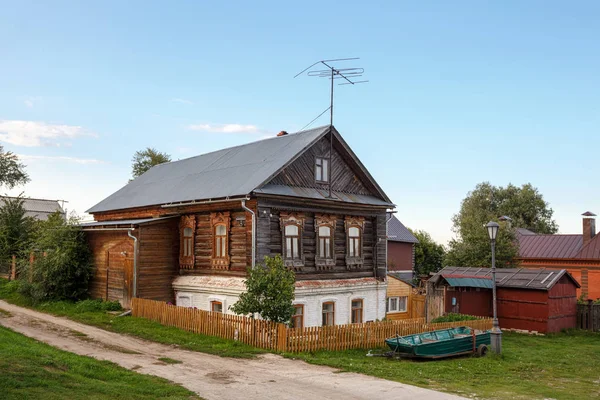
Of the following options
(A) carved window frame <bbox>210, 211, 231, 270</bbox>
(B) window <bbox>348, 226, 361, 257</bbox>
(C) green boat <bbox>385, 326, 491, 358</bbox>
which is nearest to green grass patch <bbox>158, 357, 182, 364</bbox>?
(C) green boat <bbox>385, 326, 491, 358</bbox>

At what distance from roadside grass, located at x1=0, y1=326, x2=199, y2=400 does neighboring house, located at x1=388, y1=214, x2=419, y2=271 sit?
35493 millimetres

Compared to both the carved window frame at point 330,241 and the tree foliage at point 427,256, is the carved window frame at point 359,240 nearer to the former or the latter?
the carved window frame at point 330,241

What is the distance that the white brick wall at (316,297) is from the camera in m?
25.7

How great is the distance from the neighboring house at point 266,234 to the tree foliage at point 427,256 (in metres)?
32.7

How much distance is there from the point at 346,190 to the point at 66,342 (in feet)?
49.2

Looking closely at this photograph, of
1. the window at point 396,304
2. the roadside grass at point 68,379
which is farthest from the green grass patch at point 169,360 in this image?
the window at point 396,304

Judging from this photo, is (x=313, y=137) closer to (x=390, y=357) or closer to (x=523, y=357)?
(x=390, y=357)

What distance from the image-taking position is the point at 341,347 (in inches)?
830

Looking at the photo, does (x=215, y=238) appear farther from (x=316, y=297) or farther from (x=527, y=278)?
(x=527, y=278)

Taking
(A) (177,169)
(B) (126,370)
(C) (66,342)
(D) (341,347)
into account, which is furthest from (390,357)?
(A) (177,169)

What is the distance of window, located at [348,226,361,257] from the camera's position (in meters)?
28.9

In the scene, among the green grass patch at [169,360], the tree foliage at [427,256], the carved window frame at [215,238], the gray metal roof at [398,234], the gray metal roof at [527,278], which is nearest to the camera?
the green grass patch at [169,360]

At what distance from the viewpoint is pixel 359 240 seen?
29.4 m

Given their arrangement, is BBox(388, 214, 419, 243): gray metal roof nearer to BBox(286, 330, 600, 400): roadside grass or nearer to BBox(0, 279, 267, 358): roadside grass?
BBox(286, 330, 600, 400): roadside grass
